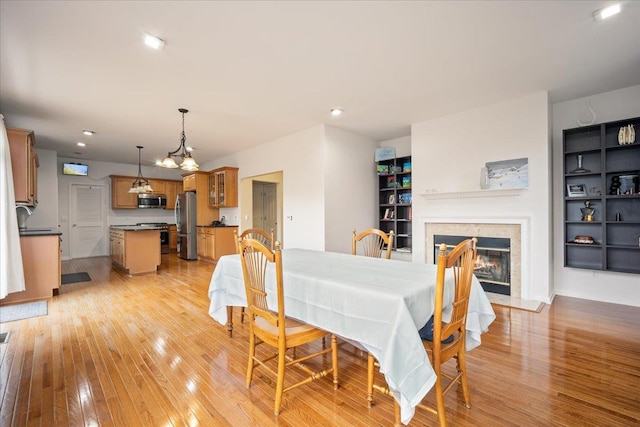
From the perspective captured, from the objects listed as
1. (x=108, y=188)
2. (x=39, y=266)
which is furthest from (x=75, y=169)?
(x=39, y=266)

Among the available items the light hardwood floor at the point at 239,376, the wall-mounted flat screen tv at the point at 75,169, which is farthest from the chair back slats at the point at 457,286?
the wall-mounted flat screen tv at the point at 75,169

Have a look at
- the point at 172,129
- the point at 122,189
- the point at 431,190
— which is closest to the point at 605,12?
the point at 431,190

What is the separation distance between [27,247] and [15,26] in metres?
3.08

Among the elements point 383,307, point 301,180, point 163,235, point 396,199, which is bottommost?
point 163,235

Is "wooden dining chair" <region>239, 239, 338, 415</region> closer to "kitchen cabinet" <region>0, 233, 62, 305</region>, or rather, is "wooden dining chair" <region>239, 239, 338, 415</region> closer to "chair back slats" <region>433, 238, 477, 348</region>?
"chair back slats" <region>433, 238, 477, 348</region>

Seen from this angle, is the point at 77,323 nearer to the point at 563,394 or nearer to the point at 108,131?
the point at 108,131

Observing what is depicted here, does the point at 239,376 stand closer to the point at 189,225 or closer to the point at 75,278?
the point at 75,278

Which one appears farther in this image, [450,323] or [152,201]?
[152,201]

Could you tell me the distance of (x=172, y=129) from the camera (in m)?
5.04

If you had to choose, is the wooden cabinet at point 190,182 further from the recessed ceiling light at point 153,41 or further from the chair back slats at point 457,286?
the chair back slats at point 457,286

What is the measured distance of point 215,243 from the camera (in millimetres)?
6730

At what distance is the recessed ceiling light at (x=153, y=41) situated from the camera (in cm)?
240

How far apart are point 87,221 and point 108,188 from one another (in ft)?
3.44

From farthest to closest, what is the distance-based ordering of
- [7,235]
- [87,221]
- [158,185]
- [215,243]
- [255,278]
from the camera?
1. [158,185]
2. [87,221]
3. [215,243]
4. [7,235]
5. [255,278]
